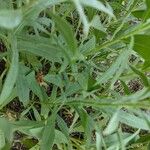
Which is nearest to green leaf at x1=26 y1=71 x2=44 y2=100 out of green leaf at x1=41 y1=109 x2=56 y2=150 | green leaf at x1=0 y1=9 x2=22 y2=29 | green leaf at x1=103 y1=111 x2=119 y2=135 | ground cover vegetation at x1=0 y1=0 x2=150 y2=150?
ground cover vegetation at x1=0 y1=0 x2=150 y2=150

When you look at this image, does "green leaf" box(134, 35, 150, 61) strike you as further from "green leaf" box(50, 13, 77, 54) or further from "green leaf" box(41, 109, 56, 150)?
"green leaf" box(41, 109, 56, 150)

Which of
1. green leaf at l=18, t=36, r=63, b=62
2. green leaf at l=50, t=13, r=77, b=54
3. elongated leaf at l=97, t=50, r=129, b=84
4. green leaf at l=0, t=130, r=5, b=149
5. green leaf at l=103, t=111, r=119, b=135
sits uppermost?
green leaf at l=50, t=13, r=77, b=54

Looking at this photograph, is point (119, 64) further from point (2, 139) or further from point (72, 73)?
point (2, 139)

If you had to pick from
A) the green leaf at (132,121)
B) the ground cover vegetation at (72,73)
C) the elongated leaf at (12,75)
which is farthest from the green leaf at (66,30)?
the green leaf at (132,121)

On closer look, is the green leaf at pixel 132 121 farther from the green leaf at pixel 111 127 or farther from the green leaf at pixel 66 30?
the green leaf at pixel 66 30

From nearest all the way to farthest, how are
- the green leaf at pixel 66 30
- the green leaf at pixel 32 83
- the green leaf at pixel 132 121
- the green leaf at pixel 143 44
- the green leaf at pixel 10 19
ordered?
1. the green leaf at pixel 10 19
2. the green leaf at pixel 66 30
3. the green leaf at pixel 143 44
4. the green leaf at pixel 132 121
5. the green leaf at pixel 32 83

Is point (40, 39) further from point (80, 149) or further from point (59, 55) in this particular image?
point (80, 149)

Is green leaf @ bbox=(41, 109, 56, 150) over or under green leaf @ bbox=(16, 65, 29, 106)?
under

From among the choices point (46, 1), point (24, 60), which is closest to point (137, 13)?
point (24, 60)
